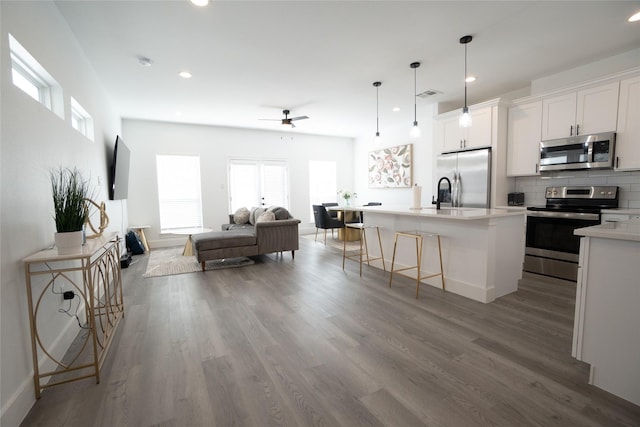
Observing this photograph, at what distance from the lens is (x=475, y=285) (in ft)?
9.82

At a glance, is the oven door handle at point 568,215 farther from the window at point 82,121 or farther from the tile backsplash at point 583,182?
the window at point 82,121

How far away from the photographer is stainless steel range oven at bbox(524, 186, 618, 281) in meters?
3.46

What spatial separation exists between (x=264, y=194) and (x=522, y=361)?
6517 millimetres

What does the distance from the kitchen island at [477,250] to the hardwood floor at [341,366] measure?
0.17 m

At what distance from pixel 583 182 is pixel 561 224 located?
0.71 meters

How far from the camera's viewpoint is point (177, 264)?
4.75m

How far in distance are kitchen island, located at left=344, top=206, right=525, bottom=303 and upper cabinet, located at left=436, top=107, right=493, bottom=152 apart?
1669 mm

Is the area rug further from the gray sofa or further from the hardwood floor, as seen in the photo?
the hardwood floor

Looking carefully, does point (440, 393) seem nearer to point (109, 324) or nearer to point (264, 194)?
point (109, 324)

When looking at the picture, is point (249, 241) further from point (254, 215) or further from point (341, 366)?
point (341, 366)

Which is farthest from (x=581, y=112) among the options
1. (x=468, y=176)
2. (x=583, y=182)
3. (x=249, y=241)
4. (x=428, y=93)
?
(x=249, y=241)

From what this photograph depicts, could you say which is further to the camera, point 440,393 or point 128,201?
point 128,201

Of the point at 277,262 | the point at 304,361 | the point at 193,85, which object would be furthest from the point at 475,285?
the point at 193,85

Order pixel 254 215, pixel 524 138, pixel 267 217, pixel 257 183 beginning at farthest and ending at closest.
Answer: pixel 257 183, pixel 254 215, pixel 267 217, pixel 524 138
